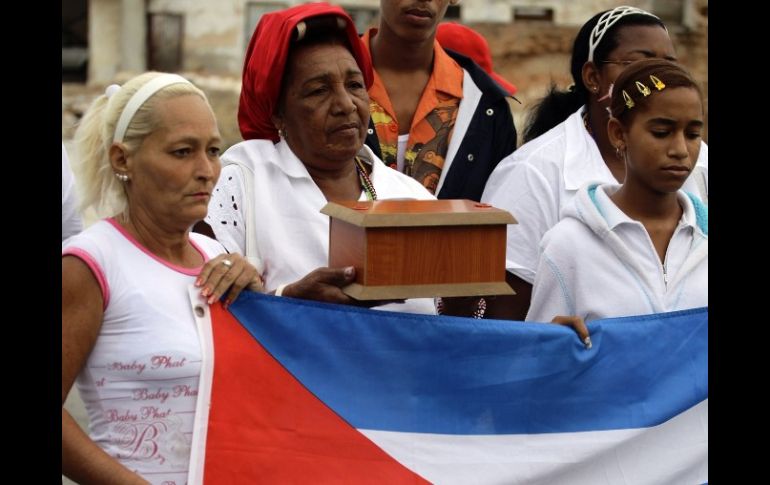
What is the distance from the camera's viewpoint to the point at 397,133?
4586mm

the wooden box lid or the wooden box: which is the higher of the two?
the wooden box lid

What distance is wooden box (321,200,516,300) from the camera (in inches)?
127

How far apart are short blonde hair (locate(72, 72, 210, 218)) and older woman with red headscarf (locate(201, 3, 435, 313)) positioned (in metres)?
0.55

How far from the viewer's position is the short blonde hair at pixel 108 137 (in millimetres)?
2988

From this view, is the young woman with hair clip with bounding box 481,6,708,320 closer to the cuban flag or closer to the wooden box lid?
the cuban flag

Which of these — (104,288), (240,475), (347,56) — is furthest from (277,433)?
(347,56)

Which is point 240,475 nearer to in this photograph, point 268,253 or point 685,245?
point 268,253

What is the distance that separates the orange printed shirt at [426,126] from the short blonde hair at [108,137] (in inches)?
60.2

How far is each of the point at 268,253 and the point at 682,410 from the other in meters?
1.29

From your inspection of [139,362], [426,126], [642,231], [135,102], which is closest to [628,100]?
[642,231]

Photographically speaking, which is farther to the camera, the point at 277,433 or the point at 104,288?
the point at 277,433

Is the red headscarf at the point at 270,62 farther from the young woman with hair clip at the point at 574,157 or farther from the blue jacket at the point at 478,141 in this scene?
the young woman with hair clip at the point at 574,157

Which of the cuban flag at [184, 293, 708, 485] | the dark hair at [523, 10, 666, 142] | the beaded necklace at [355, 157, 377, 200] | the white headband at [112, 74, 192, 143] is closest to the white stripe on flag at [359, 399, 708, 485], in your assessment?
the cuban flag at [184, 293, 708, 485]

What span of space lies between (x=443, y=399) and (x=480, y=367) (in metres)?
0.14
